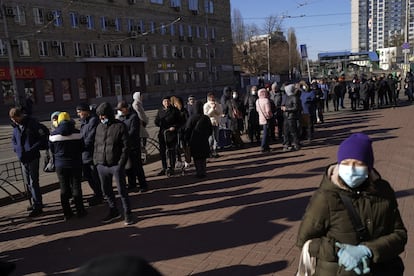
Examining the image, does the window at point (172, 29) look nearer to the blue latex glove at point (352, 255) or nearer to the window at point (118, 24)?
the window at point (118, 24)

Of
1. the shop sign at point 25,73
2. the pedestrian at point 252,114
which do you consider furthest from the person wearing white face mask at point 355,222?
the shop sign at point 25,73

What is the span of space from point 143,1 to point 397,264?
49620 mm

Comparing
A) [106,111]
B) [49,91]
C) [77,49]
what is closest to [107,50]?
[77,49]

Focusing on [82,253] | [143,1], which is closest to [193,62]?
[143,1]

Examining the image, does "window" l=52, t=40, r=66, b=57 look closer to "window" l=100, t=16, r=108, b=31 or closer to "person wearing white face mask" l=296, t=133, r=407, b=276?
"window" l=100, t=16, r=108, b=31

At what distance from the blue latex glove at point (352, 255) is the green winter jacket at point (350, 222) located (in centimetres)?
5

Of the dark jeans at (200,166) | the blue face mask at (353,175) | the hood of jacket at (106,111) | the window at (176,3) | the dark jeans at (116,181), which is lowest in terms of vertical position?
the dark jeans at (200,166)

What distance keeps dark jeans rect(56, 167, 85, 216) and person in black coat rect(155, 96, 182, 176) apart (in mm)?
2731

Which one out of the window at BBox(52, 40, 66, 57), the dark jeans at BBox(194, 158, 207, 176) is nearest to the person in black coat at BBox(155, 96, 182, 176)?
the dark jeans at BBox(194, 158, 207, 176)

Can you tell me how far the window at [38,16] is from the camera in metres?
35.4

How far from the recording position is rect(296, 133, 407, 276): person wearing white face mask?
233 centimetres

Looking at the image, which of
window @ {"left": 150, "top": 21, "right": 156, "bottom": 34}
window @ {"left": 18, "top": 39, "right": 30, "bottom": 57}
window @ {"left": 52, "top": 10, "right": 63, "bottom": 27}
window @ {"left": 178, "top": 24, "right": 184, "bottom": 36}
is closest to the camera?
window @ {"left": 18, "top": 39, "right": 30, "bottom": 57}

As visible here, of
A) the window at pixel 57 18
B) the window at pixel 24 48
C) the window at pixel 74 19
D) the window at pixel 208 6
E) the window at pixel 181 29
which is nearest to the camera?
the window at pixel 24 48

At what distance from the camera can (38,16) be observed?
117ft
